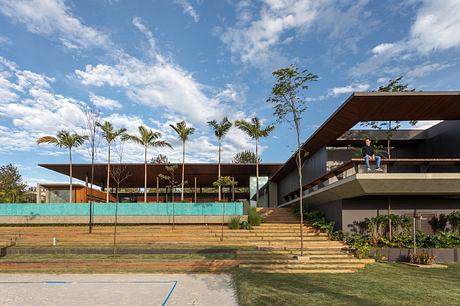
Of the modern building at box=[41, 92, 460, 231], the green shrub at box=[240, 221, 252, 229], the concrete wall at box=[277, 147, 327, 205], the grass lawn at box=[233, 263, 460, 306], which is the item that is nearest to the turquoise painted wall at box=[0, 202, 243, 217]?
the green shrub at box=[240, 221, 252, 229]

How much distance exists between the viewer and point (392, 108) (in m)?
15.5

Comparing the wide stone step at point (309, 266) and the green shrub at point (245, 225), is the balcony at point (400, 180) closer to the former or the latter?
the wide stone step at point (309, 266)

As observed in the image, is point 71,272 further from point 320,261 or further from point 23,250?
point 320,261

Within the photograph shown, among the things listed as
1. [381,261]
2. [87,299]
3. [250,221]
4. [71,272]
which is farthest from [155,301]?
[250,221]

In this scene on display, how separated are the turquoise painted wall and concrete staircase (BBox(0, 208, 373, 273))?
3.76 feet

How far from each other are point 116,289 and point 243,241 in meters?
8.64

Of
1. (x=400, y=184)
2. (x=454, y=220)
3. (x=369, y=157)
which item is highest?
(x=369, y=157)

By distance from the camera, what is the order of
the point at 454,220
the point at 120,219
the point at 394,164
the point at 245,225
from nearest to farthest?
the point at 394,164 → the point at 454,220 → the point at 245,225 → the point at 120,219

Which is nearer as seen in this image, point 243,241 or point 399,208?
point 399,208

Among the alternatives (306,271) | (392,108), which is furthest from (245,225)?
(392,108)

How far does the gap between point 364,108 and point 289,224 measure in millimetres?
8763

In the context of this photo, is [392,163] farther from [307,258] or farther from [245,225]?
[245,225]

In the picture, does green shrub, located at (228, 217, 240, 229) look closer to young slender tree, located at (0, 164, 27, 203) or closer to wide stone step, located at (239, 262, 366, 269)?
wide stone step, located at (239, 262, 366, 269)

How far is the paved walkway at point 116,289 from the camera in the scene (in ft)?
26.7
